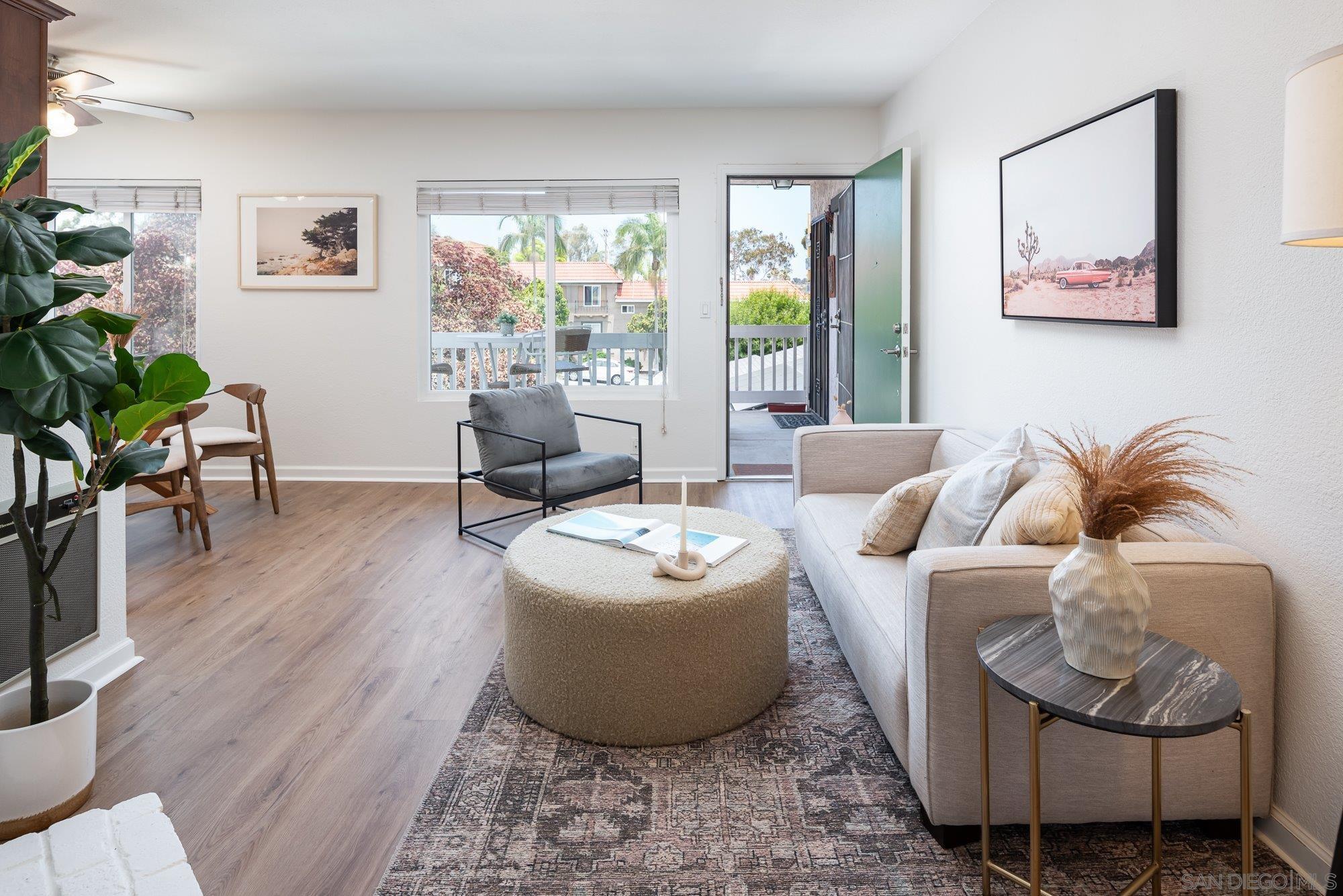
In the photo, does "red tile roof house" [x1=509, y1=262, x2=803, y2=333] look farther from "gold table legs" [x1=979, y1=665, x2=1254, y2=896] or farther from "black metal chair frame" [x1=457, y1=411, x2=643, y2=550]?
"gold table legs" [x1=979, y1=665, x2=1254, y2=896]

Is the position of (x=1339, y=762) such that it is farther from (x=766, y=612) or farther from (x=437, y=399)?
(x=437, y=399)

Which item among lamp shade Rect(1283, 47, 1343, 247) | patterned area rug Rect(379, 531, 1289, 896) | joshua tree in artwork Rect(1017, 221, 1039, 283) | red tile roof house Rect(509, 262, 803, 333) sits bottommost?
patterned area rug Rect(379, 531, 1289, 896)

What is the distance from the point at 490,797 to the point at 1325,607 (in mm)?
1831

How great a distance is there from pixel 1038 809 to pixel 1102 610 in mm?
362

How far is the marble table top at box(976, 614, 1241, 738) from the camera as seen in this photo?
1.33 meters

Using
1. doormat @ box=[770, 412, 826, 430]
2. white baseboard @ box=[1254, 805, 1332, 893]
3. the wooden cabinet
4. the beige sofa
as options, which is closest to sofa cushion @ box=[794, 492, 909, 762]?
the beige sofa

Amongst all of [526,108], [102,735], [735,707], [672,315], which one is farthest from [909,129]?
[102,735]

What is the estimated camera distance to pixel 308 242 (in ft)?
18.9

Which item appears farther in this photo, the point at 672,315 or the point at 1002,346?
the point at 672,315

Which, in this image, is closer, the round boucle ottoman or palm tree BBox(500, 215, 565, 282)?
the round boucle ottoman

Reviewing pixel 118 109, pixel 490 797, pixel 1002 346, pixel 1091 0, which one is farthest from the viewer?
pixel 118 109

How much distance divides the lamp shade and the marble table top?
73 cm

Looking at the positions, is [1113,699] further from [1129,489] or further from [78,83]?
[78,83]

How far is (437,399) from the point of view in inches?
232
